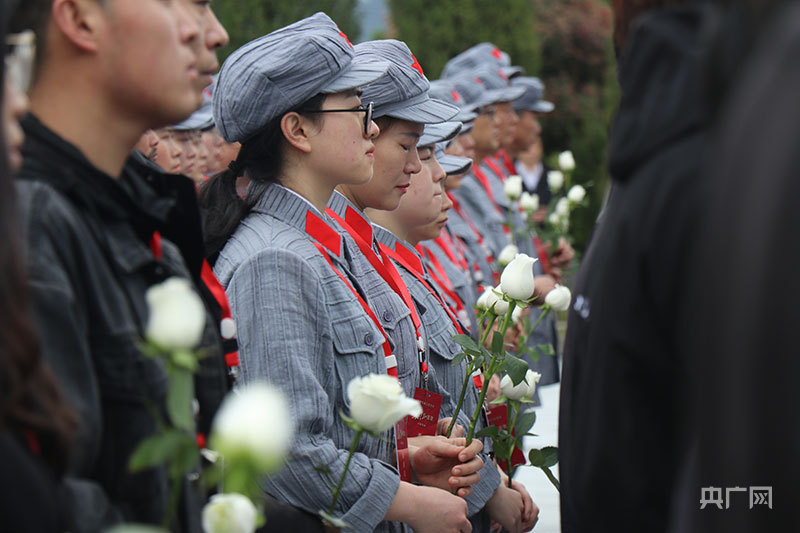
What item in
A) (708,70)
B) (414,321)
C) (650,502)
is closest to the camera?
(708,70)

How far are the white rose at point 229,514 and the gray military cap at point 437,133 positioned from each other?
10.0 feet

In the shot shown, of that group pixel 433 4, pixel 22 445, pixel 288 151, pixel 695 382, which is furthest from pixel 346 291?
pixel 433 4

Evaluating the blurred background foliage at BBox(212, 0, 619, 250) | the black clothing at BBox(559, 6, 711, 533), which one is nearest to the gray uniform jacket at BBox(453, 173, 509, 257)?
the blurred background foliage at BBox(212, 0, 619, 250)

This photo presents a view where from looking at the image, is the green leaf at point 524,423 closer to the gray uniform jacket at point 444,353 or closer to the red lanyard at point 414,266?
the gray uniform jacket at point 444,353

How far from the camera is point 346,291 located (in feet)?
9.75

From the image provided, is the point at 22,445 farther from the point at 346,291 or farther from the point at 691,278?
the point at 346,291

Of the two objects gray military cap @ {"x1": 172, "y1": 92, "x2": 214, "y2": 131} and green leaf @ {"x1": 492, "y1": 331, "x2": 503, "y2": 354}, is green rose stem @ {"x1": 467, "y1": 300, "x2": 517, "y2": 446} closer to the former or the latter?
green leaf @ {"x1": 492, "y1": 331, "x2": 503, "y2": 354}

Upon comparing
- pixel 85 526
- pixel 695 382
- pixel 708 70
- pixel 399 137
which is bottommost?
pixel 85 526

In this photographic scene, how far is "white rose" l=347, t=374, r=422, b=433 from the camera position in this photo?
206 cm

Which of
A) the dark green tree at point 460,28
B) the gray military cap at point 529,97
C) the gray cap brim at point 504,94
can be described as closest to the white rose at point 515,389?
the gray cap brim at point 504,94

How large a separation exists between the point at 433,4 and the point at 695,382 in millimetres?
17911

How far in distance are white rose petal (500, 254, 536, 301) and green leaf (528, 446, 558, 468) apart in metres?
0.46

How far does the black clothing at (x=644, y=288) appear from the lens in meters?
1.57

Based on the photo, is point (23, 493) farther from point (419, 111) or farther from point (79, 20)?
point (419, 111)
